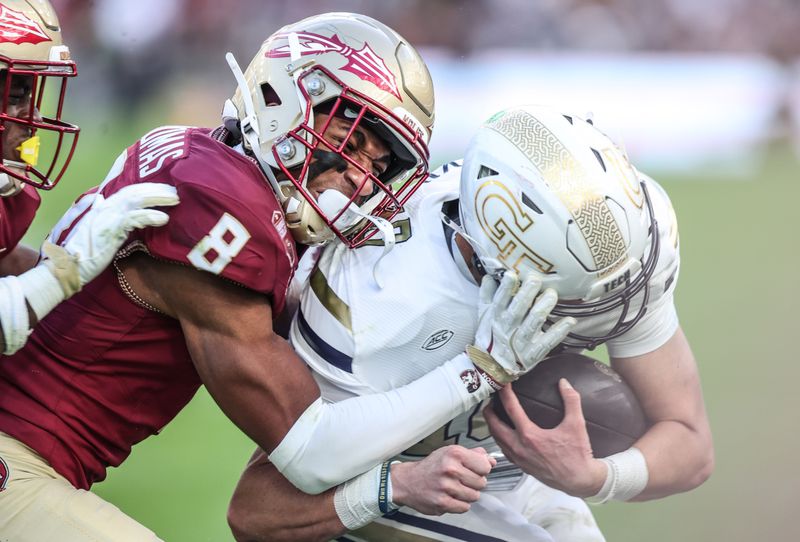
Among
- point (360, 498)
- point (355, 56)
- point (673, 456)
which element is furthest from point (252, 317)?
point (673, 456)

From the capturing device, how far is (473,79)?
7238mm

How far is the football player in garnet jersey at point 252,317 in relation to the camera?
2.05 m

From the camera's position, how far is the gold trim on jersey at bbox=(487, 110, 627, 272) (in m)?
2.09

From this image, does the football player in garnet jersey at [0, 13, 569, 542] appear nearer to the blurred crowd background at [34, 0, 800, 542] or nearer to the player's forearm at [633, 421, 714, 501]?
the player's forearm at [633, 421, 714, 501]

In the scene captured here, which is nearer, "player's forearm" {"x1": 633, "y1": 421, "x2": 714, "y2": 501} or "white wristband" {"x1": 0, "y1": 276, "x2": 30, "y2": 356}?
"white wristband" {"x1": 0, "y1": 276, "x2": 30, "y2": 356}

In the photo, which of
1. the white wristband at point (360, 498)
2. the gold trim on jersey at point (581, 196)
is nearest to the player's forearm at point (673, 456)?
the gold trim on jersey at point (581, 196)

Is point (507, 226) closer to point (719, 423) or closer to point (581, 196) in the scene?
point (581, 196)

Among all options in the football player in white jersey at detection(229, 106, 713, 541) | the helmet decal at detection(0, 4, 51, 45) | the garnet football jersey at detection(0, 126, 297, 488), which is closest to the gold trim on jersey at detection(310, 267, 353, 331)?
the football player in white jersey at detection(229, 106, 713, 541)

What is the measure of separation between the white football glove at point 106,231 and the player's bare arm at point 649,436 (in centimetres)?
97

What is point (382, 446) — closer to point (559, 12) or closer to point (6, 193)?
point (6, 193)

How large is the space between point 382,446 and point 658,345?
32.0 inches

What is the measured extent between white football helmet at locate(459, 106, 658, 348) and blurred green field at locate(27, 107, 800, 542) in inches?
57.2

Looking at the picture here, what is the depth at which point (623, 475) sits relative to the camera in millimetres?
2496

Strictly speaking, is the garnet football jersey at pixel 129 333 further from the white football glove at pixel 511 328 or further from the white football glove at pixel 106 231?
the white football glove at pixel 511 328
